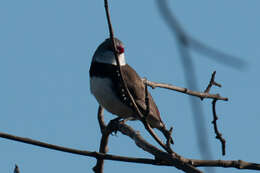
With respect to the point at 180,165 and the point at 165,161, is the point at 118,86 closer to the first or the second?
the point at 165,161

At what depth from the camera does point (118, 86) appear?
7.35m

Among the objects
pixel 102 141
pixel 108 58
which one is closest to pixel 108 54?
pixel 108 58

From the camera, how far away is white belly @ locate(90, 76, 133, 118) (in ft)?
24.1

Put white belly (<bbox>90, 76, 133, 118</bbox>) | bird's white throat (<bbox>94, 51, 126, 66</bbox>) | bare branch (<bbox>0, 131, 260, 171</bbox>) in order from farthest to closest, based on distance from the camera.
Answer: bird's white throat (<bbox>94, 51, 126, 66</bbox>) → white belly (<bbox>90, 76, 133, 118</bbox>) → bare branch (<bbox>0, 131, 260, 171</bbox>)

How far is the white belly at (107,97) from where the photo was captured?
24.1ft

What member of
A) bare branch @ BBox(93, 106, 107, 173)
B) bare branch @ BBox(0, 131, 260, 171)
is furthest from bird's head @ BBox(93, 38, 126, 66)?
bare branch @ BBox(0, 131, 260, 171)

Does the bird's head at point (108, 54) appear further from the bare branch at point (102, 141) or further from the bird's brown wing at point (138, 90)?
the bare branch at point (102, 141)

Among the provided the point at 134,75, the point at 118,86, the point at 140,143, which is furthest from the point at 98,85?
the point at 140,143

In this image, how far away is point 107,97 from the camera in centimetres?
734

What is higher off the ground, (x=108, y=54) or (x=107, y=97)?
(x=108, y=54)

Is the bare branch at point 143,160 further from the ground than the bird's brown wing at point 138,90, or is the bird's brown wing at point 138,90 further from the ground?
the bird's brown wing at point 138,90

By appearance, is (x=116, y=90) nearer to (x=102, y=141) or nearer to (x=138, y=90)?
(x=138, y=90)

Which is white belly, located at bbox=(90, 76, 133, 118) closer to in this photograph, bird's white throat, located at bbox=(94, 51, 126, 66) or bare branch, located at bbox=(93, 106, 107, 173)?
bare branch, located at bbox=(93, 106, 107, 173)

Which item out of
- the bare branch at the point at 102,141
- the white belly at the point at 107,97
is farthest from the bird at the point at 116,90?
the bare branch at the point at 102,141
